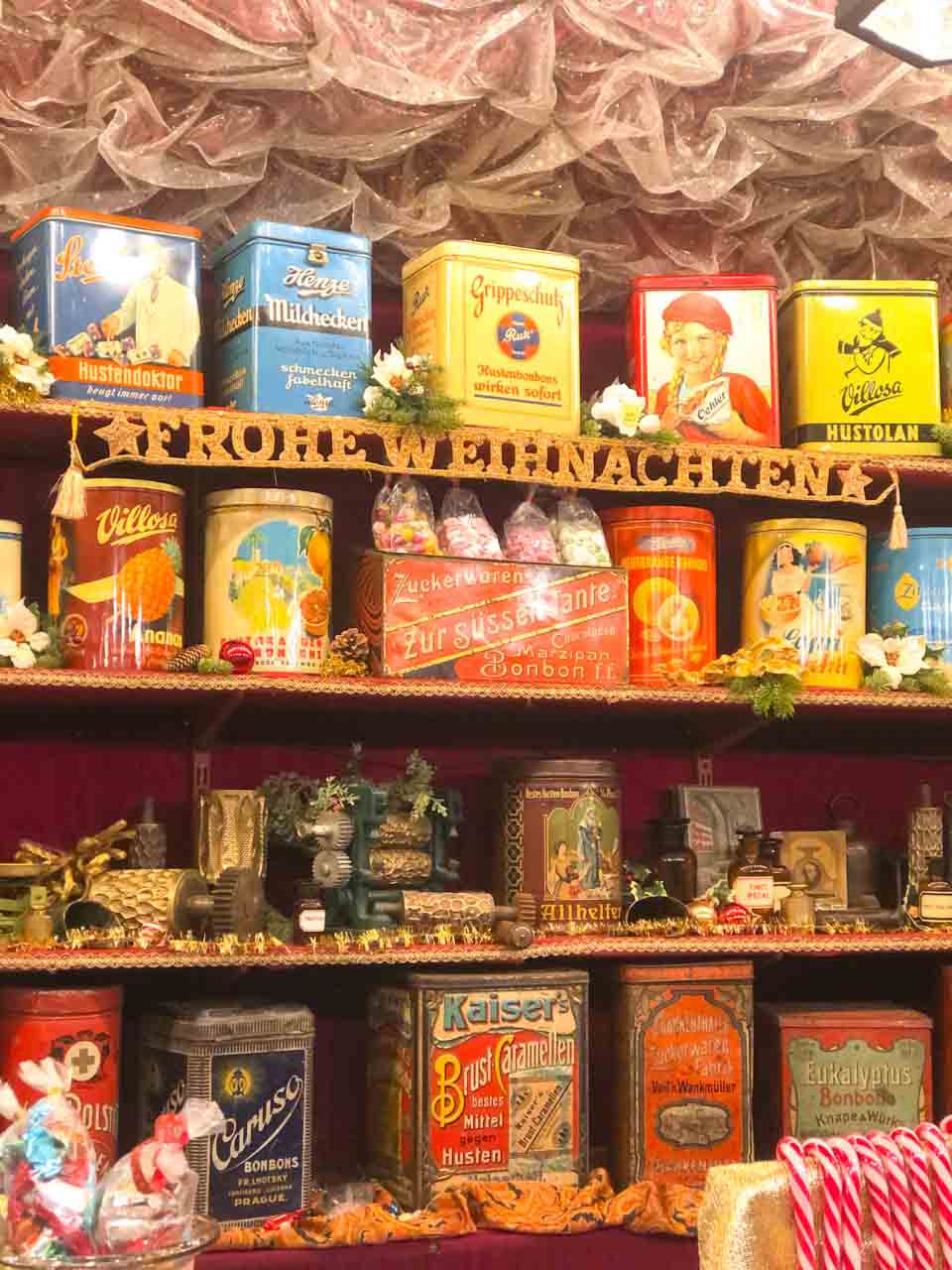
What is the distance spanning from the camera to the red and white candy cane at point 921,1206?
6.79ft

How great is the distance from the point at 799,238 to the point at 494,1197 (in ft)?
7.71

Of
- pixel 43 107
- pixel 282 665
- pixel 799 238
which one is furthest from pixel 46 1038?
pixel 799 238

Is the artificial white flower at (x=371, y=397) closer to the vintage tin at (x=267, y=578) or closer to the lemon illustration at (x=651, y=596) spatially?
the vintage tin at (x=267, y=578)

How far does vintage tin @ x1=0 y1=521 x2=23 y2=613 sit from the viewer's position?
11.0 feet

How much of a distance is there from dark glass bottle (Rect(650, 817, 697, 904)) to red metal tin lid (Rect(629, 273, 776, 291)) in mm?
1195

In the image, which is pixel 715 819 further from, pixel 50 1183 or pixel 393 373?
pixel 50 1183

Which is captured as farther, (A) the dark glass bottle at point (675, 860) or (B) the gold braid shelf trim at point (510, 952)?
(A) the dark glass bottle at point (675, 860)

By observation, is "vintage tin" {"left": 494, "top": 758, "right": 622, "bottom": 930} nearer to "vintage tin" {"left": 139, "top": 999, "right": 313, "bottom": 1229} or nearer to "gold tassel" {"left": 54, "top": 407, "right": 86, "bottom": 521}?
"vintage tin" {"left": 139, "top": 999, "right": 313, "bottom": 1229}

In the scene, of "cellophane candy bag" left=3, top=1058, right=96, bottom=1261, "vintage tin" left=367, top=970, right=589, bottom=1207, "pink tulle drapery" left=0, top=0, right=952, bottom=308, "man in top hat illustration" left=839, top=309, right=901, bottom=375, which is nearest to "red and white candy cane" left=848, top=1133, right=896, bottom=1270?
"cellophane candy bag" left=3, top=1058, right=96, bottom=1261

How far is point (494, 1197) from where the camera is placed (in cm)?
331

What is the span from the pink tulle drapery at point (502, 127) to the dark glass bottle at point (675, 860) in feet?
4.22

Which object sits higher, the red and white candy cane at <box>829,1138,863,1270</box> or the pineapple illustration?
the pineapple illustration

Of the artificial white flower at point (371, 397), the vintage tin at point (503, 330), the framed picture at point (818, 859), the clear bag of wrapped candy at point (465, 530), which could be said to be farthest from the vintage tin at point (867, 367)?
the artificial white flower at point (371, 397)

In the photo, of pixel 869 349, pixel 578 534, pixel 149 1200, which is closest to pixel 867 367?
pixel 869 349
